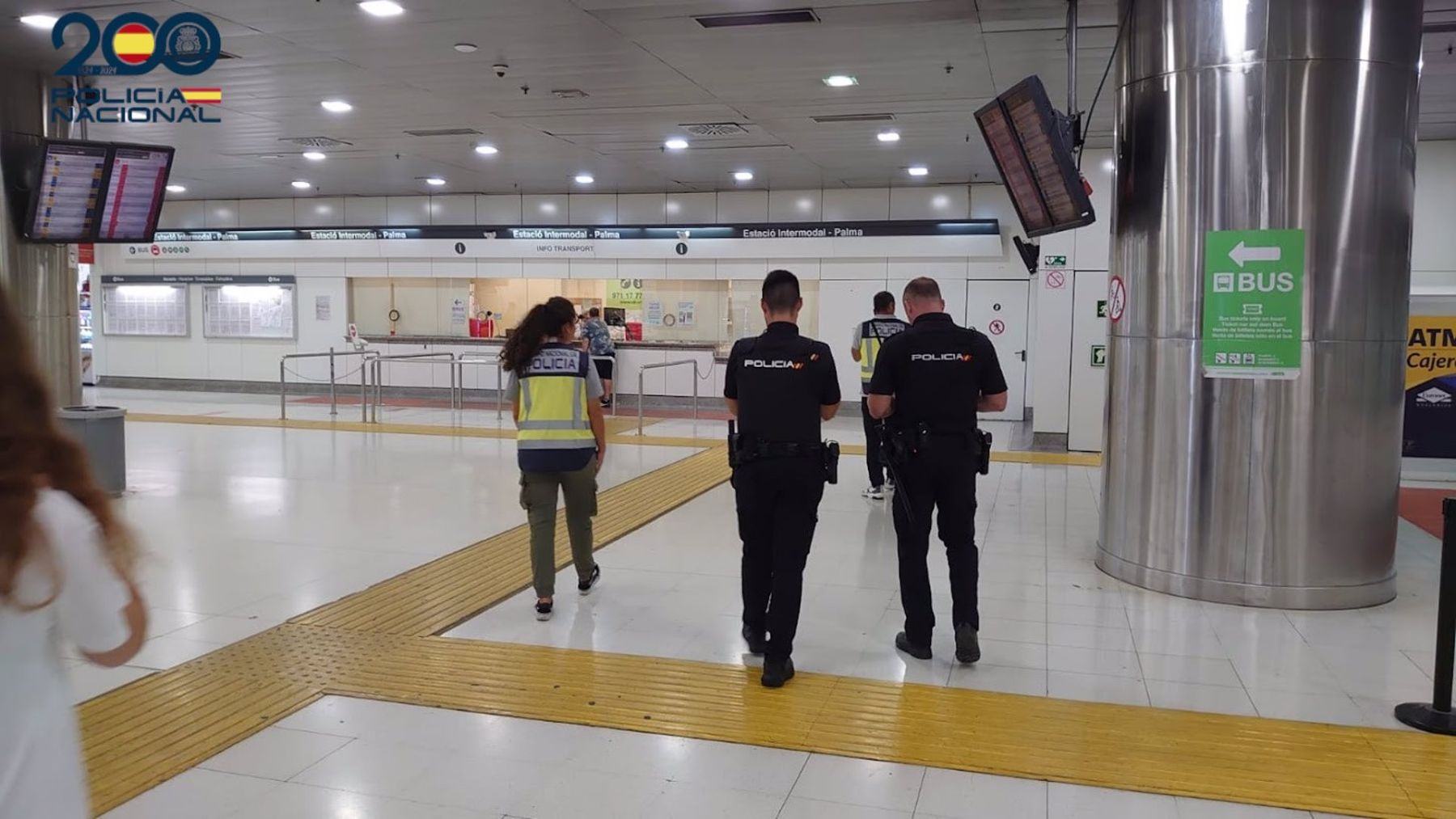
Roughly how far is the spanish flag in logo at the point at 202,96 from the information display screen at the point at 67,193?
162 centimetres

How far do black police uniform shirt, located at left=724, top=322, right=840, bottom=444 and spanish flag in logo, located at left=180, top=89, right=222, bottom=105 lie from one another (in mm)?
7350

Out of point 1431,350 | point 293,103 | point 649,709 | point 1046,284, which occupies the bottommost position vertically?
point 649,709

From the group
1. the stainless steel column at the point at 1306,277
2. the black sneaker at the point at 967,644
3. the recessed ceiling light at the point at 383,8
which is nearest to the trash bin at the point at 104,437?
the recessed ceiling light at the point at 383,8

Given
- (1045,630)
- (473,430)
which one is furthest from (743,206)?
(1045,630)

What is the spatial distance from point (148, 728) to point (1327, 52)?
240 inches

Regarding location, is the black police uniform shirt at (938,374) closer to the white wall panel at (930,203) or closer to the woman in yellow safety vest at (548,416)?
the woman in yellow safety vest at (548,416)

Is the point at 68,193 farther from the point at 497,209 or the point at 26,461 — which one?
the point at 497,209

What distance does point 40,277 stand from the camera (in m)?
8.12

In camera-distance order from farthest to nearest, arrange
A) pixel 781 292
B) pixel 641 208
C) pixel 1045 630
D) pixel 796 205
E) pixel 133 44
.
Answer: pixel 641 208, pixel 796 205, pixel 133 44, pixel 1045 630, pixel 781 292

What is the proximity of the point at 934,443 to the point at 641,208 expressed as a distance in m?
12.8

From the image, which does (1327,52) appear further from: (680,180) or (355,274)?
(355,274)

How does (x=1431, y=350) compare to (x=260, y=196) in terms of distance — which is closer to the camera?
(x=1431, y=350)

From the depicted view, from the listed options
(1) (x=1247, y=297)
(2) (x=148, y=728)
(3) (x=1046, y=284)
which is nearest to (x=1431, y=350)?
(3) (x=1046, y=284)

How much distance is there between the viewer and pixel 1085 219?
19.6 feet
